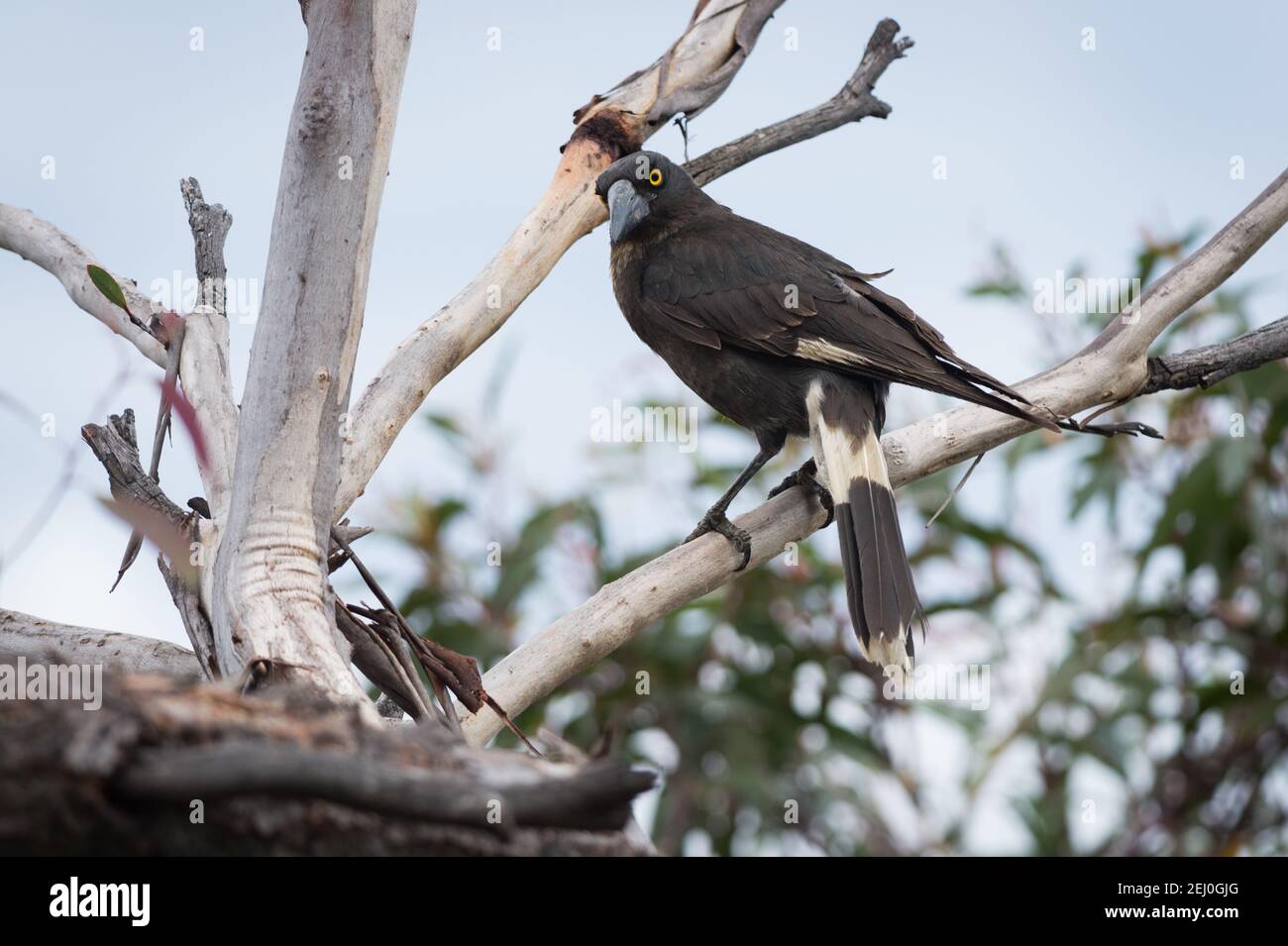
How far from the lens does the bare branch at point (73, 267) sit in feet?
8.46

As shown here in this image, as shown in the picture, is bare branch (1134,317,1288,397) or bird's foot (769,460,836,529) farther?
bird's foot (769,460,836,529)

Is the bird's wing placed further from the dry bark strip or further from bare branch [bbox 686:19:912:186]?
the dry bark strip

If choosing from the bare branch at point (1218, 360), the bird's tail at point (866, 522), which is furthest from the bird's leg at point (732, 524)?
the bare branch at point (1218, 360)

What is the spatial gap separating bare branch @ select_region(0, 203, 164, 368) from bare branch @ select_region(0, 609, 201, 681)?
1.77 ft

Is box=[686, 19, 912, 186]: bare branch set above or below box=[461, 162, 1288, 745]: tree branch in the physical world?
above

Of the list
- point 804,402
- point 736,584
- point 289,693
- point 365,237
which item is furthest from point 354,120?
point 736,584

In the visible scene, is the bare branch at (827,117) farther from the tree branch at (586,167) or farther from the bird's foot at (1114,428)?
the bird's foot at (1114,428)

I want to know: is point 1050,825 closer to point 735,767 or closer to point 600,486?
point 735,767

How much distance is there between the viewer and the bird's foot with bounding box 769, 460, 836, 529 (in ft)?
9.34

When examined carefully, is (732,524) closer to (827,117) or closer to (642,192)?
(642,192)

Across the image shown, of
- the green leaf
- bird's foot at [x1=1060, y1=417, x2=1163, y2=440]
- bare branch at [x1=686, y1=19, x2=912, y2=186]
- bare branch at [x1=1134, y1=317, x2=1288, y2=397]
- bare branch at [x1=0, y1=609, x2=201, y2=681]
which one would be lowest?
bare branch at [x1=0, y1=609, x2=201, y2=681]

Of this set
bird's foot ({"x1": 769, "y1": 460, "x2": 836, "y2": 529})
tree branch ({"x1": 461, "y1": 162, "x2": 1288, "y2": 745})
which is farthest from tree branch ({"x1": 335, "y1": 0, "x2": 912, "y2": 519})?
bird's foot ({"x1": 769, "y1": 460, "x2": 836, "y2": 529})

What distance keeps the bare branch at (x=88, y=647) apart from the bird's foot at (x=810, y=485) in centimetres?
133

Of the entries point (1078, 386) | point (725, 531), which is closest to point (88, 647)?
point (725, 531)
